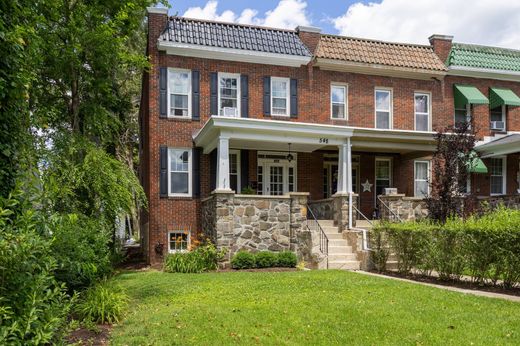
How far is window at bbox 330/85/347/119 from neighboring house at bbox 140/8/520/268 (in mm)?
69

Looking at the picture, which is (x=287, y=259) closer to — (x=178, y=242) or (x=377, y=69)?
(x=178, y=242)

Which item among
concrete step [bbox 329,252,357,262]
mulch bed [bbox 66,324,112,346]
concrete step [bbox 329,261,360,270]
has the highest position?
mulch bed [bbox 66,324,112,346]

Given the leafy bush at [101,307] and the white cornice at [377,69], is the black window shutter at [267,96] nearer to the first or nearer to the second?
the white cornice at [377,69]

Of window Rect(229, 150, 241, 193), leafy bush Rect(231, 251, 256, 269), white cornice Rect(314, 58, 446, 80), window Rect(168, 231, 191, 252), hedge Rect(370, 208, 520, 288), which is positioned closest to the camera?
hedge Rect(370, 208, 520, 288)

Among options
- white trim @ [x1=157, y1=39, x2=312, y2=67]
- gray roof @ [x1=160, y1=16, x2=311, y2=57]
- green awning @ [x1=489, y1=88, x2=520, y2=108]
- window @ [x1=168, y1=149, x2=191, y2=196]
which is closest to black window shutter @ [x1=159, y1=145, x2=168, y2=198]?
window @ [x1=168, y1=149, x2=191, y2=196]

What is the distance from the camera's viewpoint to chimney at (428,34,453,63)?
19203mm

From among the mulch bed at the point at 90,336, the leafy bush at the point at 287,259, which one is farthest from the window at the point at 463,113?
the mulch bed at the point at 90,336

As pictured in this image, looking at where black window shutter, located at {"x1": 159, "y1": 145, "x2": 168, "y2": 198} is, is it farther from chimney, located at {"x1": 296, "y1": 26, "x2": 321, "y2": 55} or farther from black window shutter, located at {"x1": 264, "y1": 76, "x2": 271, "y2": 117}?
chimney, located at {"x1": 296, "y1": 26, "x2": 321, "y2": 55}

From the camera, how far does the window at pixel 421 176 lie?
1872 cm

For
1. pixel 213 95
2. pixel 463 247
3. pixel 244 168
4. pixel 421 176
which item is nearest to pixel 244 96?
pixel 213 95

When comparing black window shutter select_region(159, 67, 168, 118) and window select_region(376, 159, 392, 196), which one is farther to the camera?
window select_region(376, 159, 392, 196)

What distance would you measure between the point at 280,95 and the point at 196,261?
7.22 metres

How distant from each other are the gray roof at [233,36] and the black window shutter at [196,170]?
12.5ft

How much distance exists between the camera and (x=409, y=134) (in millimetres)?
16141
